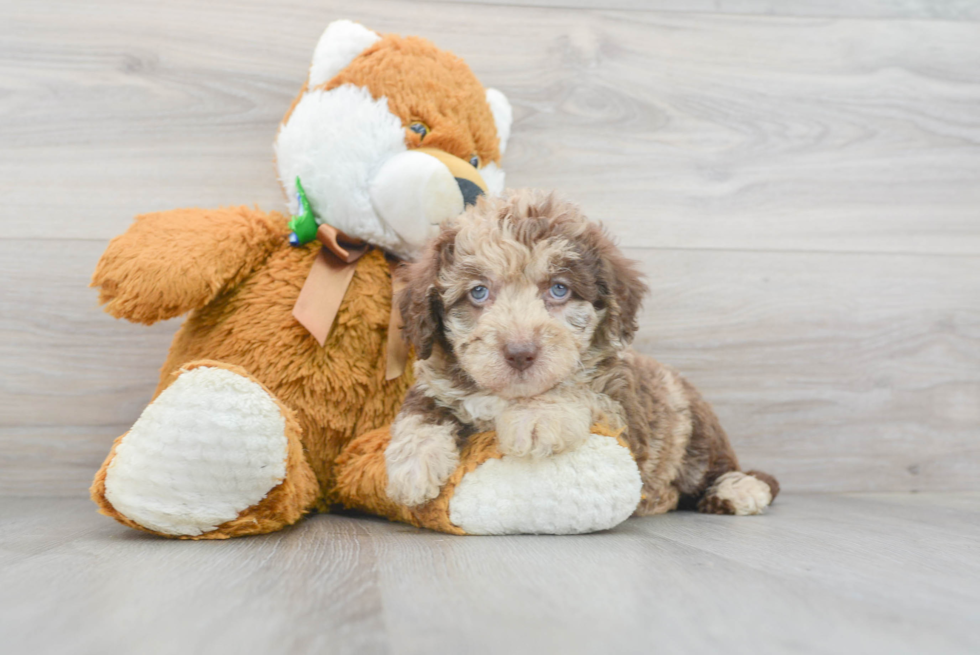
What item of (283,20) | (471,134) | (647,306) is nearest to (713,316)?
(647,306)

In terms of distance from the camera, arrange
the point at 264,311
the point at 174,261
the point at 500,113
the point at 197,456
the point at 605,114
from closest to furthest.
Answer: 1. the point at 197,456
2. the point at 174,261
3. the point at 264,311
4. the point at 500,113
5. the point at 605,114

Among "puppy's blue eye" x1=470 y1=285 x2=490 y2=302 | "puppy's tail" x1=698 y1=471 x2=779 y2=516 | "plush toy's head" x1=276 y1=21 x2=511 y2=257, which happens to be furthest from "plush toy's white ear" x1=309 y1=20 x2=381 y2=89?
"puppy's tail" x1=698 y1=471 x2=779 y2=516

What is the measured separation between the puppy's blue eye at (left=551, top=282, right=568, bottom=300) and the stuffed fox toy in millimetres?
299

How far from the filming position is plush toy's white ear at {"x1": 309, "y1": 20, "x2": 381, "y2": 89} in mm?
1442

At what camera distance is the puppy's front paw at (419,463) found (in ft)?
3.65

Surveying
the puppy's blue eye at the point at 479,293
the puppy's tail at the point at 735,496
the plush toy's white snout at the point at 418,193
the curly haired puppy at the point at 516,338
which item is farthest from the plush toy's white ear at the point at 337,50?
the puppy's tail at the point at 735,496

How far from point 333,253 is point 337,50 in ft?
1.34

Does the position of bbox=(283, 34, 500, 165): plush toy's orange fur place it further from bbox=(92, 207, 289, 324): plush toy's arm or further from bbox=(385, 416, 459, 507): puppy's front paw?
bbox=(385, 416, 459, 507): puppy's front paw

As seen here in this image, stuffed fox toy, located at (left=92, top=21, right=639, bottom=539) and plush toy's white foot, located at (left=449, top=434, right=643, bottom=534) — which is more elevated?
stuffed fox toy, located at (left=92, top=21, right=639, bottom=539)

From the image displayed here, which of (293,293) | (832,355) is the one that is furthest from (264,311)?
(832,355)

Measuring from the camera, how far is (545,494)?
3.64ft

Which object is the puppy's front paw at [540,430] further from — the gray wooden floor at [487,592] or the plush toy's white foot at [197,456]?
the plush toy's white foot at [197,456]

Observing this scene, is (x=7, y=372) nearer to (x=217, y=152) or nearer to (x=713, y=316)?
(x=217, y=152)

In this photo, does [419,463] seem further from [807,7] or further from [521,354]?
[807,7]
